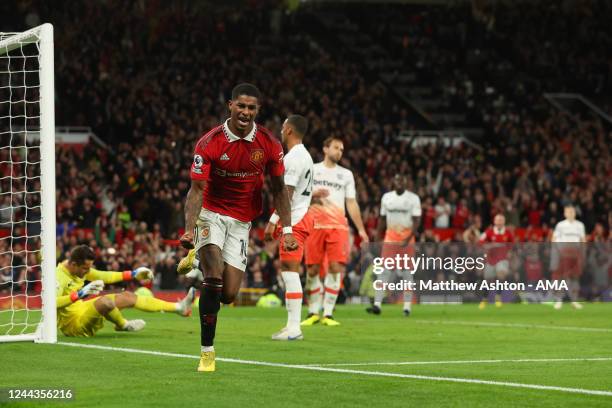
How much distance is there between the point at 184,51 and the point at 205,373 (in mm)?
27278

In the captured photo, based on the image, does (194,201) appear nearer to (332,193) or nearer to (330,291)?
(330,291)

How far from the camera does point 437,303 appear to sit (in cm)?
2350

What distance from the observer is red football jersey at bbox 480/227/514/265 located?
22.8 meters

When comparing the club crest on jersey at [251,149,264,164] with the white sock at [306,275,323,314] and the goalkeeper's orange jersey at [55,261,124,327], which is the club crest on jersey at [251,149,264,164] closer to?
the goalkeeper's orange jersey at [55,261,124,327]

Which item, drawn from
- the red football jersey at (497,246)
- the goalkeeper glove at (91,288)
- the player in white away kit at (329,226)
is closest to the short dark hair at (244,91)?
the goalkeeper glove at (91,288)

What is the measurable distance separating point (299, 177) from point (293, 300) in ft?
4.56

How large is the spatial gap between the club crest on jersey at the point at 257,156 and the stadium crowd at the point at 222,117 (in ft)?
46.0

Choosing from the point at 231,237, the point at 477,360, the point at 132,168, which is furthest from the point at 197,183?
the point at 132,168

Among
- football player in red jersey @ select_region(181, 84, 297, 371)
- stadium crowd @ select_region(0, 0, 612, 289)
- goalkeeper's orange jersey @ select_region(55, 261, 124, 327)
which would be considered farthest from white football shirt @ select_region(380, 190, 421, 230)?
football player in red jersey @ select_region(181, 84, 297, 371)

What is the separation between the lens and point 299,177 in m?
13.4

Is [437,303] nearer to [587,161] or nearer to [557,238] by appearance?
[557,238]

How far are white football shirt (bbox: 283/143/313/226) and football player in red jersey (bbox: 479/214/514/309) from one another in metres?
9.74

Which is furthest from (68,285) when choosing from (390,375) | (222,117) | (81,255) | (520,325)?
(222,117)

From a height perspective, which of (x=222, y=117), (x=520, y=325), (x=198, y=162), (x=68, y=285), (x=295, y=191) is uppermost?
(x=222, y=117)
